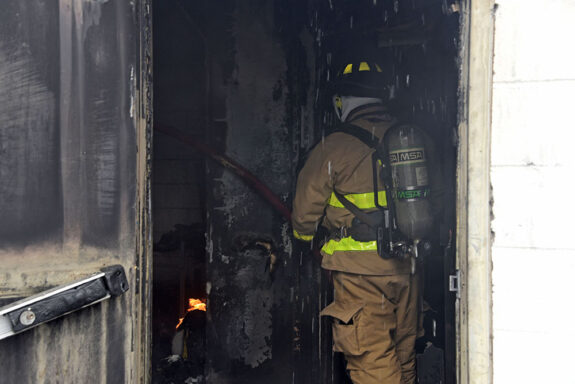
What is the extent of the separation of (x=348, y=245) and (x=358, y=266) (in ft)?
0.44

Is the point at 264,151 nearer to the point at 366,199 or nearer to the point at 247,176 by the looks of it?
the point at 247,176

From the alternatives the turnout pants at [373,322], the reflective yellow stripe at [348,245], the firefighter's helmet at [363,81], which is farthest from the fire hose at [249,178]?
the firefighter's helmet at [363,81]

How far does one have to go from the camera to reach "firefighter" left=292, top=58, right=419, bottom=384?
262 cm

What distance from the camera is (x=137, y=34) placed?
1.37 metres

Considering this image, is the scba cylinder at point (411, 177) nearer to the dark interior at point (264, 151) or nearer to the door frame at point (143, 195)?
the dark interior at point (264, 151)

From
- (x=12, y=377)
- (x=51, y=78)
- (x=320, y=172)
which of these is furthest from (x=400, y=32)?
(x=12, y=377)

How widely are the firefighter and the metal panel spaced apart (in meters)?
1.47

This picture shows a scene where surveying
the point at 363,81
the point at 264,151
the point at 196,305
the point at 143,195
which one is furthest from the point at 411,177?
the point at 196,305

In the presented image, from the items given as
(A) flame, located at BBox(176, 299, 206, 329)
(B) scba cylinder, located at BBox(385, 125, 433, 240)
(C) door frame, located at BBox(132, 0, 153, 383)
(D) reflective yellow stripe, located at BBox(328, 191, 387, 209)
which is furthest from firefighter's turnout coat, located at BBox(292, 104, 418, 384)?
(C) door frame, located at BBox(132, 0, 153, 383)

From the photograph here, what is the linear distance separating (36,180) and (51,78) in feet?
0.94

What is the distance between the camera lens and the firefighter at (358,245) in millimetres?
2619

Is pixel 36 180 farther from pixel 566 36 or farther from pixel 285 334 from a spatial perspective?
pixel 285 334

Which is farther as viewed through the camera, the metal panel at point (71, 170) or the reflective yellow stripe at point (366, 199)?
the reflective yellow stripe at point (366, 199)

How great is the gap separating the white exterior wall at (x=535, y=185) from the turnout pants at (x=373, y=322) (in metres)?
1.27
